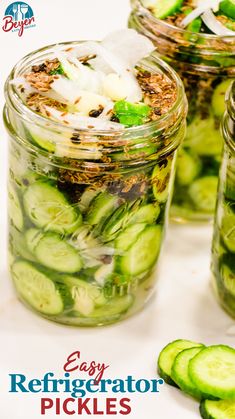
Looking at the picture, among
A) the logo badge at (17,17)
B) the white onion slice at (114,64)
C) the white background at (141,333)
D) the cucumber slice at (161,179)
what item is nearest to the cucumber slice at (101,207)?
the cucumber slice at (161,179)

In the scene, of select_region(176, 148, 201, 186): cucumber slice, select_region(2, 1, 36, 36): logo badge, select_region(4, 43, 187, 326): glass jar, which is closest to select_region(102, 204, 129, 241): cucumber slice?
select_region(4, 43, 187, 326): glass jar

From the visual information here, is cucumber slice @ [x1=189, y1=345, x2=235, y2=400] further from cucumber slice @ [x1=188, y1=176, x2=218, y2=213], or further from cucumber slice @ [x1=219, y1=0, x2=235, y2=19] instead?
cucumber slice @ [x1=219, y1=0, x2=235, y2=19]

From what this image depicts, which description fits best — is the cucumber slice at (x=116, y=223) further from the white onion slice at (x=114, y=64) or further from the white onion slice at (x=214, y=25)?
the white onion slice at (x=214, y=25)

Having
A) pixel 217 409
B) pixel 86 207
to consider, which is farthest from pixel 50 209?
pixel 217 409

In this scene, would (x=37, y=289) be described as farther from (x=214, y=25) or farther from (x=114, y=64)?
(x=214, y=25)

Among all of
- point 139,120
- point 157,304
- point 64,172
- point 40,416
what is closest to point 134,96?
point 139,120

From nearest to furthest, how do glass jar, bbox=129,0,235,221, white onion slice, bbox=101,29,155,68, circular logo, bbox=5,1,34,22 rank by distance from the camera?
white onion slice, bbox=101,29,155,68 < glass jar, bbox=129,0,235,221 < circular logo, bbox=5,1,34,22
